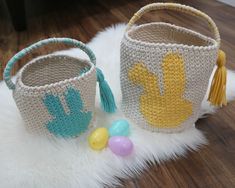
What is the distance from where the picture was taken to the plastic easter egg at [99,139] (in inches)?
25.0

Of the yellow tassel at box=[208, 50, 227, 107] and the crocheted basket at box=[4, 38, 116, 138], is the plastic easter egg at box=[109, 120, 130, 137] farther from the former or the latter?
the yellow tassel at box=[208, 50, 227, 107]

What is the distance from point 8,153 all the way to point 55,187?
15cm

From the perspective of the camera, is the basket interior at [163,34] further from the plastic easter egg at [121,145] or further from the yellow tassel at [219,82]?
the plastic easter egg at [121,145]

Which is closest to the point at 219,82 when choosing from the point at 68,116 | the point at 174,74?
the point at 174,74

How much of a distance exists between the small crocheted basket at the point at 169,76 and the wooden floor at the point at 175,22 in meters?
Answer: 0.09

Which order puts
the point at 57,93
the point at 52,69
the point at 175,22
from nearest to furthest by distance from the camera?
the point at 57,93, the point at 52,69, the point at 175,22

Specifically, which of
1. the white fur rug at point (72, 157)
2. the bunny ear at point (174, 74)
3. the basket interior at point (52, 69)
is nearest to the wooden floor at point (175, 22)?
the white fur rug at point (72, 157)

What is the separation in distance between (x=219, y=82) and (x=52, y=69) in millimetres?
436

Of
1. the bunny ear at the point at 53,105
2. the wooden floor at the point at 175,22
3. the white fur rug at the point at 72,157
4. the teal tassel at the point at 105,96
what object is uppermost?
the bunny ear at the point at 53,105

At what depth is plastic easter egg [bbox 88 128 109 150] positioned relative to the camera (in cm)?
63

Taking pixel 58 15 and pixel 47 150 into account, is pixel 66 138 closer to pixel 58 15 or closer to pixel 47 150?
pixel 47 150

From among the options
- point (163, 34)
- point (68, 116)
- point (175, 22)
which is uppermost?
point (163, 34)

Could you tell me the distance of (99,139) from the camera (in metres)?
0.63

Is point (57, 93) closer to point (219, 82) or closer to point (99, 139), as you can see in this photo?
point (99, 139)
